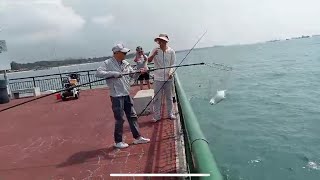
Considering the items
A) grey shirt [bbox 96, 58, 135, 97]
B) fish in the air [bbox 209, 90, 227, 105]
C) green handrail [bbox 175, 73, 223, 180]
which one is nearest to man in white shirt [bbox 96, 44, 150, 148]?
grey shirt [bbox 96, 58, 135, 97]

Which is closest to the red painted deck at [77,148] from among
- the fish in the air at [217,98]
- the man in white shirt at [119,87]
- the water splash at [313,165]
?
the man in white shirt at [119,87]

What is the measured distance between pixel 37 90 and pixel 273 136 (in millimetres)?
11820

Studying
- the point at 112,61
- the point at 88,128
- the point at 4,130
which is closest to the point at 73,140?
the point at 88,128

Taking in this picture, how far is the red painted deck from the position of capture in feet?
18.7

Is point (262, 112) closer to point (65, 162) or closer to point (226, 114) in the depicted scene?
point (226, 114)

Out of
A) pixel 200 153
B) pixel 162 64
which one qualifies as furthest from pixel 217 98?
pixel 200 153

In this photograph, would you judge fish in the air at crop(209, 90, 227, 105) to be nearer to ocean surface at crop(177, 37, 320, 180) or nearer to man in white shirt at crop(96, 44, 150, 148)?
ocean surface at crop(177, 37, 320, 180)

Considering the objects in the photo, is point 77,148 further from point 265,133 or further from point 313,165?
point 265,133

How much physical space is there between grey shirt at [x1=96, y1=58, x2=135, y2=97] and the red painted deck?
42.3 inches

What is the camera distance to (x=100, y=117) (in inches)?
402

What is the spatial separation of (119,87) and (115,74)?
0.32m

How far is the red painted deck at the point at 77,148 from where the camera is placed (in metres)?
5.71

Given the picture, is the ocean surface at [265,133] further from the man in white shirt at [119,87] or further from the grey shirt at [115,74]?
the grey shirt at [115,74]

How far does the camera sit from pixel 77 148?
23.4ft
